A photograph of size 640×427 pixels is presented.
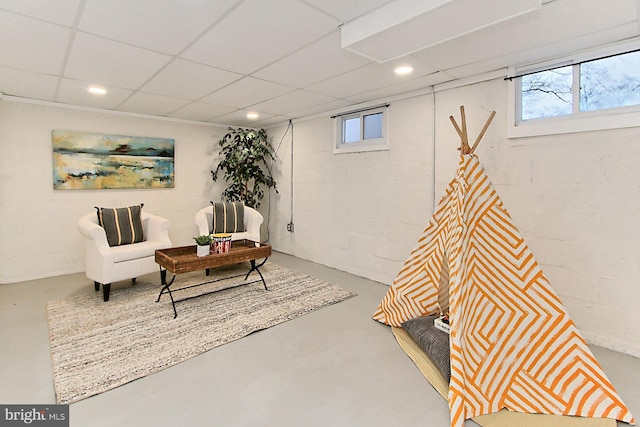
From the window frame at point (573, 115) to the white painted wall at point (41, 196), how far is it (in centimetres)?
469

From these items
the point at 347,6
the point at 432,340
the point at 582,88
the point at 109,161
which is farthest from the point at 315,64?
the point at 109,161

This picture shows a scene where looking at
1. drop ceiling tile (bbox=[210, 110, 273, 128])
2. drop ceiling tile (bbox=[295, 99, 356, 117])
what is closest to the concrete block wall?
drop ceiling tile (bbox=[295, 99, 356, 117])

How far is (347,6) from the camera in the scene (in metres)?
1.86

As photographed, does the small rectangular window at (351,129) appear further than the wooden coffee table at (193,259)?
Yes

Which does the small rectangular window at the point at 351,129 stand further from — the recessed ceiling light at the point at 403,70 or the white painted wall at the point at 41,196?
the white painted wall at the point at 41,196

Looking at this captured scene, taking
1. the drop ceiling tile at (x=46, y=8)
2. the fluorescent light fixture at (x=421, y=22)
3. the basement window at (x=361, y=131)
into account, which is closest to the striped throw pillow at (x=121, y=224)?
the drop ceiling tile at (x=46, y=8)

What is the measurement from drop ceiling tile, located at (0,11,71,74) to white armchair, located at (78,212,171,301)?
1539 millimetres

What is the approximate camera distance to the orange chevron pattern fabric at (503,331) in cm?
175

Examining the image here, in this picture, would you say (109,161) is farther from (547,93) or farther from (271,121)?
(547,93)

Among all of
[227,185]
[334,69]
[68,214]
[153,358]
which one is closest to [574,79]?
[334,69]

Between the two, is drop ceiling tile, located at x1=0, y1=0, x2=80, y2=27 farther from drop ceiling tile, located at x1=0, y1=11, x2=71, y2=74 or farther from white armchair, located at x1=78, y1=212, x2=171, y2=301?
white armchair, located at x1=78, y1=212, x2=171, y2=301

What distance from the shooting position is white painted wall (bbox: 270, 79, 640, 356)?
2.33 metres

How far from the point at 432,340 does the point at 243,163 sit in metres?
4.12

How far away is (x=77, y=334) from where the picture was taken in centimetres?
255
